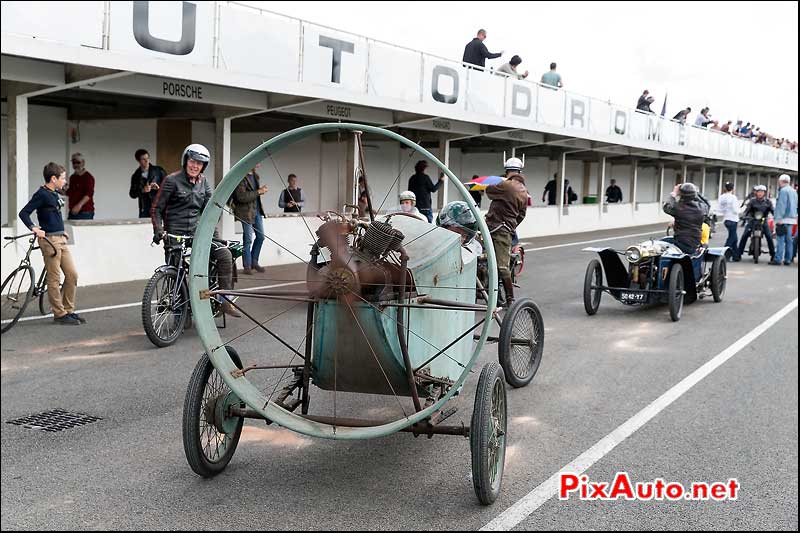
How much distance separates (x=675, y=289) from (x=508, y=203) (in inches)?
144

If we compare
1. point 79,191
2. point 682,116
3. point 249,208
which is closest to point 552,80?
point 682,116

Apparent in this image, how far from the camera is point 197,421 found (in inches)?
162

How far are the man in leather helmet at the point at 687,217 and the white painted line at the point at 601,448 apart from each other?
7.69 ft

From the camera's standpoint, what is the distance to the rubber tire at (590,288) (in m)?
9.74

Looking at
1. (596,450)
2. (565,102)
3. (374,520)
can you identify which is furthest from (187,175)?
(565,102)

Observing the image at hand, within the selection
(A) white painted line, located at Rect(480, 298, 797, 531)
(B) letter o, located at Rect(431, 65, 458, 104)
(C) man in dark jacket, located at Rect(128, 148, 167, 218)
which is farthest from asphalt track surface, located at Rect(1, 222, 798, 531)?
(B) letter o, located at Rect(431, 65, 458, 104)

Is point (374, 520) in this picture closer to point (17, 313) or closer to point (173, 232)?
point (173, 232)

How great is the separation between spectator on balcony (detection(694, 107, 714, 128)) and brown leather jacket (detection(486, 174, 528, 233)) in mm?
27766

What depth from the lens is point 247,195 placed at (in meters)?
8.85

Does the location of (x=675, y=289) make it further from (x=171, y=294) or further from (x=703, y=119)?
(x=703, y=119)

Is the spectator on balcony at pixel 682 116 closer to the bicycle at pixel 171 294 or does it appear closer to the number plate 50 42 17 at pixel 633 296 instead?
the number plate 50 42 17 at pixel 633 296

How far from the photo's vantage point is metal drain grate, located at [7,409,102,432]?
5.03m

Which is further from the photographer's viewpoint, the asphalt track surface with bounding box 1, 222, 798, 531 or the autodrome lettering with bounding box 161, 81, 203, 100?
the autodrome lettering with bounding box 161, 81, 203, 100

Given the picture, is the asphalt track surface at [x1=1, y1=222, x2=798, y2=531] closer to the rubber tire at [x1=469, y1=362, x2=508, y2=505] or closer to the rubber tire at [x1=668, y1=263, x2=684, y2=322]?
the rubber tire at [x1=469, y1=362, x2=508, y2=505]
